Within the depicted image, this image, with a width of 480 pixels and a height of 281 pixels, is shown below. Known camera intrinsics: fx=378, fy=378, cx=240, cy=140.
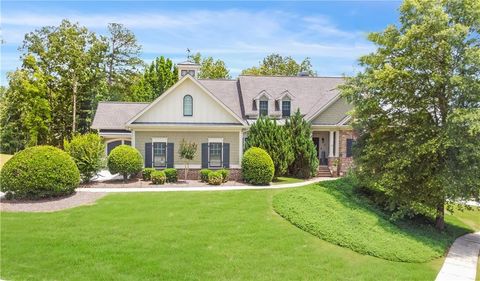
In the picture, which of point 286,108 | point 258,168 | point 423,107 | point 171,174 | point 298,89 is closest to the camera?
point 423,107

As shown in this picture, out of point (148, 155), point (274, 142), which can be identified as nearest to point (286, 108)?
point (274, 142)

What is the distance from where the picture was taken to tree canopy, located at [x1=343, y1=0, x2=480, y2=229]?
14.9m

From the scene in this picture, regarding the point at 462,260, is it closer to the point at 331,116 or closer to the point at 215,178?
the point at 215,178

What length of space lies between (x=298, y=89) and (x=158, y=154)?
42.5ft

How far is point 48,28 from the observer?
3944 centimetres

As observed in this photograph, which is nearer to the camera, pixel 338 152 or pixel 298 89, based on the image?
pixel 338 152

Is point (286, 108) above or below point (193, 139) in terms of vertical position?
above

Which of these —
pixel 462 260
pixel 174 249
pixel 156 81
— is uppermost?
pixel 156 81

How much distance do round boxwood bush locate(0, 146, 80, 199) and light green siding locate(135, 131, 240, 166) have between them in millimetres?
7367

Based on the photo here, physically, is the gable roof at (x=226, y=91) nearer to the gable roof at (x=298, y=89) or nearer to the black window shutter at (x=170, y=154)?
the gable roof at (x=298, y=89)

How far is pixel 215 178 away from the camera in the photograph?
2167cm

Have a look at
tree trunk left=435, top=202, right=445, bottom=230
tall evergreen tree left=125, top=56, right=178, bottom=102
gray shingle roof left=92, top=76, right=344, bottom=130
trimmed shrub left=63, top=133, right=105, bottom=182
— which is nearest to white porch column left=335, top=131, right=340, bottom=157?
gray shingle roof left=92, top=76, right=344, bottom=130

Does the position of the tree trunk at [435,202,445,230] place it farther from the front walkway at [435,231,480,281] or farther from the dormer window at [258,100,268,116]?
the dormer window at [258,100,268,116]

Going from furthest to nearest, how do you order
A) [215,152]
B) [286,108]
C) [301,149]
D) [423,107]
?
[286,108]
[301,149]
[215,152]
[423,107]
